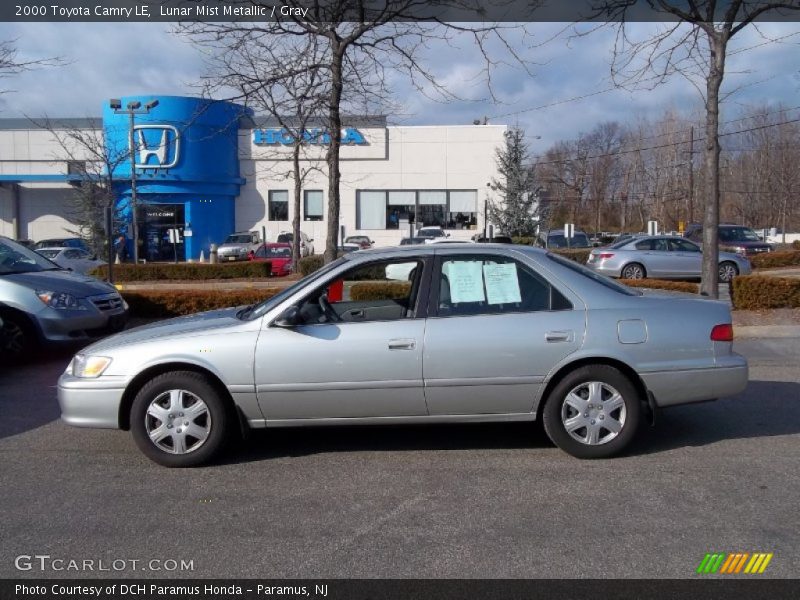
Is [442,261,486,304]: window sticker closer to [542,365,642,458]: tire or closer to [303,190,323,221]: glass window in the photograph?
[542,365,642,458]: tire

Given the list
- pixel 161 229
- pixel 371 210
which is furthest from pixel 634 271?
pixel 161 229

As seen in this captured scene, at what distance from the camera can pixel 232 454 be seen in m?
5.74

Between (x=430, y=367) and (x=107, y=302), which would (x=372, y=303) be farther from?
(x=107, y=302)

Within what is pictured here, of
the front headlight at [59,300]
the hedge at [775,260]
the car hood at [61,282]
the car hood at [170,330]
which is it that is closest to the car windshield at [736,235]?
the hedge at [775,260]

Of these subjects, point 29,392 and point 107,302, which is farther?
point 107,302

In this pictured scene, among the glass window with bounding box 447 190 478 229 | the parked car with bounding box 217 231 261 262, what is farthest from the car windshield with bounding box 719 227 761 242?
the parked car with bounding box 217 231 261 262

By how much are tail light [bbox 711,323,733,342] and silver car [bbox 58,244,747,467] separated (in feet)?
0.05

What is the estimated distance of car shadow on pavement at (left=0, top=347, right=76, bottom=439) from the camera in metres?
6.87

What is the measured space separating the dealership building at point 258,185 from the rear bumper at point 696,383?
3571 cm

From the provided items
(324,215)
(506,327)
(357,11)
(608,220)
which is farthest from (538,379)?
(608,220)

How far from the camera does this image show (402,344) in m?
5.31

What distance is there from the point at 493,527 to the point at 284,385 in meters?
1.78

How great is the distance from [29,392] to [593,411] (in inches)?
234
